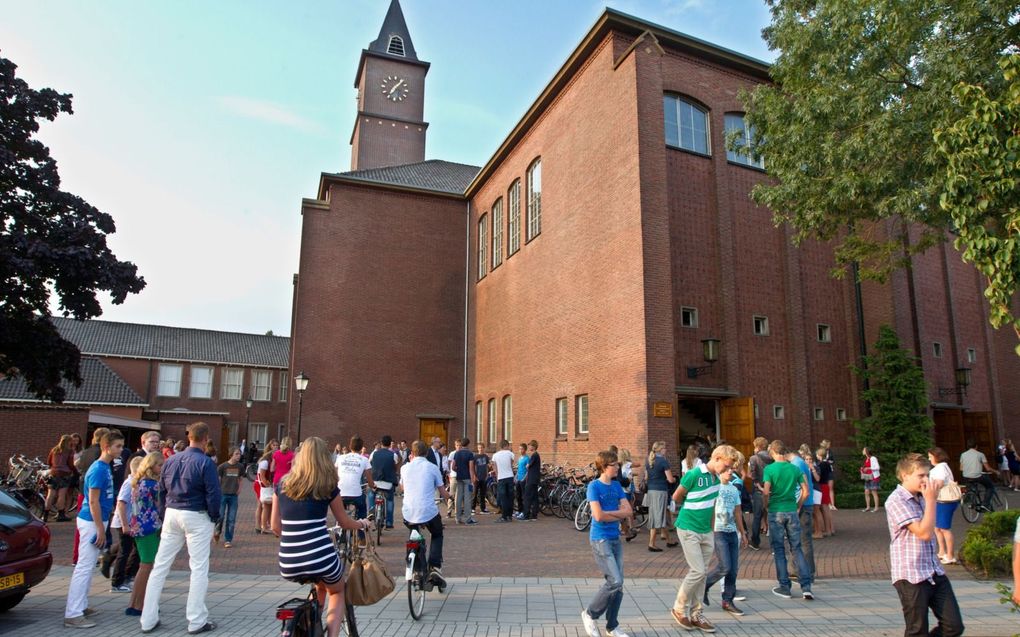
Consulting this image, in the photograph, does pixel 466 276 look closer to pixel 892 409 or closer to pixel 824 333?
pixel 824 333

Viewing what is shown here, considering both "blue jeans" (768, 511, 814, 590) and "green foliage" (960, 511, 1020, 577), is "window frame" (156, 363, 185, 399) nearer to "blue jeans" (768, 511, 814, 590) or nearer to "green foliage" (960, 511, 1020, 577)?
"blue jeans" (768, 511, 814, 590)

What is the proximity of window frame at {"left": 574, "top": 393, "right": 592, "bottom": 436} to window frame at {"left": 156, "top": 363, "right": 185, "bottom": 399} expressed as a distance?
115ft

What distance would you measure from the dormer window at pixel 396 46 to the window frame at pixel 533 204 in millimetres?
30446

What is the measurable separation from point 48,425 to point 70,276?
10.0m

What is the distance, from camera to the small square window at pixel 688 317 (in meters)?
18.3

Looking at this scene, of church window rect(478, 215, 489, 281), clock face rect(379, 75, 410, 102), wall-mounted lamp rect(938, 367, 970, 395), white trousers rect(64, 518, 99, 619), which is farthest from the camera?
clock face rect(379, 75, 410, 102)

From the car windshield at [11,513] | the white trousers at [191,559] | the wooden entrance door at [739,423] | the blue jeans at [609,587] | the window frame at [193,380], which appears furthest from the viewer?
the window frame at [193,380]

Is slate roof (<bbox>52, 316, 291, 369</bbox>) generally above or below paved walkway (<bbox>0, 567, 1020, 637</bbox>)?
above

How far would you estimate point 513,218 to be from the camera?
90.0 ft

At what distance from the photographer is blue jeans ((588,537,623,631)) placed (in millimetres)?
6090

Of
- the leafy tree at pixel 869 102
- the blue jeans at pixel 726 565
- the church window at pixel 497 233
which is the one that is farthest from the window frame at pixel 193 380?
the blue jeans at pixel 726 565

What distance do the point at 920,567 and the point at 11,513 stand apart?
27.1 ft

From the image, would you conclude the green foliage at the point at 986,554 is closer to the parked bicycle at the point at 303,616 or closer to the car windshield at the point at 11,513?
the parked bicycle at the point at 303,616

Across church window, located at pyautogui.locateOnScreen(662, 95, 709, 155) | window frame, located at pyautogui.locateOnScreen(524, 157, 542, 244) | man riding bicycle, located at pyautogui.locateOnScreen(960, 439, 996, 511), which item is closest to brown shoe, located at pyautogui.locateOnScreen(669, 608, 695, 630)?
man riding bicycle, located at pyautogui.locateOnScreen(960, 439, 996, 511)
